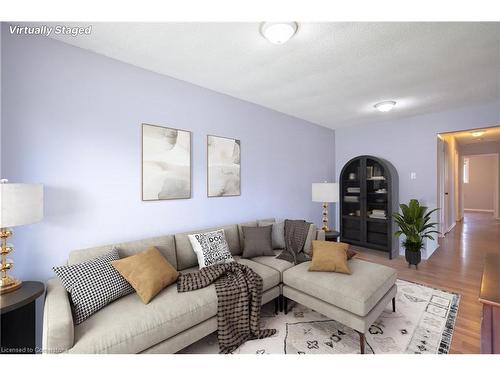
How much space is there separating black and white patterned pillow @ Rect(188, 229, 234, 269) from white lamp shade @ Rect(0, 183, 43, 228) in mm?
1193

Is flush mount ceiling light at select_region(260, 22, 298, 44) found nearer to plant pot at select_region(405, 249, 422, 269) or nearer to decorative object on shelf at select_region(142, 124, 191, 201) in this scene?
decorative object on shelf at select_region(142, 124, 191, 201)

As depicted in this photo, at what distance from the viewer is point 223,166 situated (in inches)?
113

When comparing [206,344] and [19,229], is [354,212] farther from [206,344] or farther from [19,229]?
[19,229]

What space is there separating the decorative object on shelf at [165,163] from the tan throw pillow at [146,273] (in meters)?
0.71

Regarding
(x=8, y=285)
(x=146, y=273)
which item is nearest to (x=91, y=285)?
(x=146, y=273)

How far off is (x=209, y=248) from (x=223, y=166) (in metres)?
1.09

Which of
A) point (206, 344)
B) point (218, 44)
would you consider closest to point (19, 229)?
point (206, 344)

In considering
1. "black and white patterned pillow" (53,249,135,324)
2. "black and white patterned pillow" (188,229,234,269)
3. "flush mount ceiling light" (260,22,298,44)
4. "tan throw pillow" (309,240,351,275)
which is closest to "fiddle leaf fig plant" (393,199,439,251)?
"tan throw pillow" (309,240,351,275)

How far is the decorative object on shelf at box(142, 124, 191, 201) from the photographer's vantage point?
2.25 metres

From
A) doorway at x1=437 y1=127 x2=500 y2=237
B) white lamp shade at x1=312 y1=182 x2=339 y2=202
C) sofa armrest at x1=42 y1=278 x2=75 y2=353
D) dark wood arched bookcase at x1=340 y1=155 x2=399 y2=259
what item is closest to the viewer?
sofa armrest at x1=42 y1=278 x2=75 y2=353

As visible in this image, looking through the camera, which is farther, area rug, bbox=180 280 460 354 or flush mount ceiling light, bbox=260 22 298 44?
area rug, bbox=180 280 460 354

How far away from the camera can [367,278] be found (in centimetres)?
190

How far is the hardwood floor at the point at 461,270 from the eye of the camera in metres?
1.88
